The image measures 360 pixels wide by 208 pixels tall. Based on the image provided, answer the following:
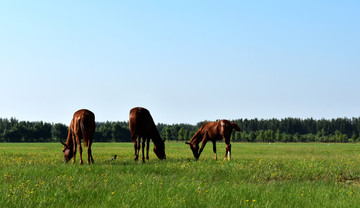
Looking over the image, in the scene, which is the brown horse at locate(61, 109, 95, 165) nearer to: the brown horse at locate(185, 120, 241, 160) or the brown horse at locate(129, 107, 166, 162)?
the brown horse at locate(129, 107, 166, 162)

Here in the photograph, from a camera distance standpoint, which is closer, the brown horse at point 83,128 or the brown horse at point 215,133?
the brown horse at point 83,128

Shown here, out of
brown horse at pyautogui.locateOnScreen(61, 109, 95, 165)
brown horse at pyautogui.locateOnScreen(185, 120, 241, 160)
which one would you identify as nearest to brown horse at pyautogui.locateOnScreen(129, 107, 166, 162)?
brown horse at pyautogui.locateOnScreen(61, 109, 95, 165)

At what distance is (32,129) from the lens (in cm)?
14012

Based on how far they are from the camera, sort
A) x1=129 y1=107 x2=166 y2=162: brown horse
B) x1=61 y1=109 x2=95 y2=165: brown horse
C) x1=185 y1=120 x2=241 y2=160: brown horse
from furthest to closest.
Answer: x1=185 y1=120 x2=241 y2=160: brown horse → x1=129 y1=107 x2=166 y2=162: brown horse → x1=61 y1=109 x2=95 y2=165: brown horse

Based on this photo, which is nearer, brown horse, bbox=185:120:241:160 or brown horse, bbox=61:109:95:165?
brown horse, bbox=61:109:95:165

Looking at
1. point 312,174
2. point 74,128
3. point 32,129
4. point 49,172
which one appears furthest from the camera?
point 32,129

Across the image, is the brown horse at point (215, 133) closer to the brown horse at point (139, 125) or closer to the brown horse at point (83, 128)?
the brown horse at point (139, 125)

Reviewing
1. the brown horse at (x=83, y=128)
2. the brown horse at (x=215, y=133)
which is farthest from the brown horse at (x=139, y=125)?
the brown horse at (x=215, y=133)

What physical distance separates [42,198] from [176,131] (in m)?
169

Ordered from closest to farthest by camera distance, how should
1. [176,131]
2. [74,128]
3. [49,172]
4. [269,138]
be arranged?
[49,172], [74,128], [269,138], [176,131]

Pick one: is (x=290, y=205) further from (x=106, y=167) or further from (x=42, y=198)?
(x=106, y=167)

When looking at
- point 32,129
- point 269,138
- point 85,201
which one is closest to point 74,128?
point 85,201

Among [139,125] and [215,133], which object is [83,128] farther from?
[215,133]

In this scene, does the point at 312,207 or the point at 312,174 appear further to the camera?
the point at 312,174
